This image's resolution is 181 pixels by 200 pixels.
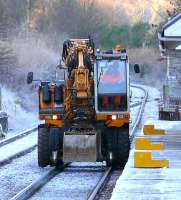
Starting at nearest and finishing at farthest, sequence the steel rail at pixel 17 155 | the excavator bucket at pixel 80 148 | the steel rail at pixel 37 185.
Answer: the steel rail at pixel 37 185, the excavator bucket at pixel 80 148, the steel rail at pixel 17 155

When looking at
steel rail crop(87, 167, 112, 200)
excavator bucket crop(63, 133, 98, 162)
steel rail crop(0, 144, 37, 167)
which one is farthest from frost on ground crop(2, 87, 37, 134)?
steel rail crop(87, 167, 112, 200)

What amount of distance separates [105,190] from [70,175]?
3126 mm

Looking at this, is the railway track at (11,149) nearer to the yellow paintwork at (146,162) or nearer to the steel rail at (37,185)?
the steel rail at (37,185)

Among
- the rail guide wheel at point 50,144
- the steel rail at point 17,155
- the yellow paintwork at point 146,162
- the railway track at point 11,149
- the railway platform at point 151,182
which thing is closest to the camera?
the railway platform at point 151,182

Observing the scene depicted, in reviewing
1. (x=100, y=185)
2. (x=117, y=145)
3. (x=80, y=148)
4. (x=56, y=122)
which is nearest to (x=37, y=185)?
(x=100, y=185)

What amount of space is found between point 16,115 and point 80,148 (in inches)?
995

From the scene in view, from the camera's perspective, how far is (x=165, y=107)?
42.1m

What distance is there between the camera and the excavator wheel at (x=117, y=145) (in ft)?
70.2

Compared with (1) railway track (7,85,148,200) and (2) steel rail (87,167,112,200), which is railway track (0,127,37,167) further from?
(2) steel rail (87,167,112,200)

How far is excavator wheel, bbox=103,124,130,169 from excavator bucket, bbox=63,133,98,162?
675mm

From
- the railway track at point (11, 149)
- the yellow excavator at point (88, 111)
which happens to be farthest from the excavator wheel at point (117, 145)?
the railway track at point (11, 149)

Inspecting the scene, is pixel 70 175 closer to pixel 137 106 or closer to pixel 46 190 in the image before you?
pixel 46 190

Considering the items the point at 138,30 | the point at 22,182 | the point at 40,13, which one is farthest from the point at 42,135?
the point at 138,30

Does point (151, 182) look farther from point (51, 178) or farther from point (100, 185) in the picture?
point (51, 178)
